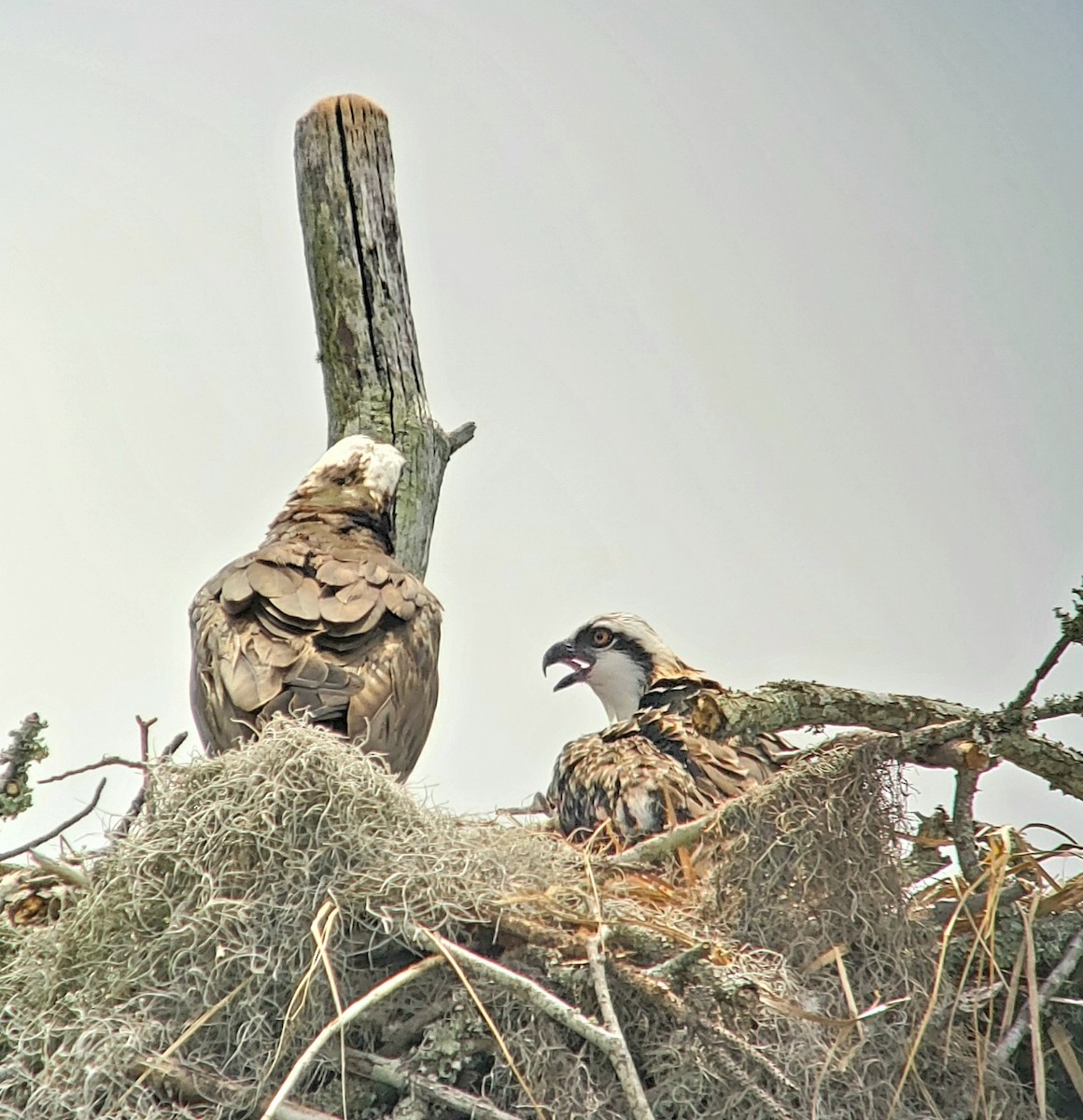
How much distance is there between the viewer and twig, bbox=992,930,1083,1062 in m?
2.91

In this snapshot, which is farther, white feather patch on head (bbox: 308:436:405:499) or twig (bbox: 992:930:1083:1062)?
white feather patch on head (bbox: 308:436:405:499)

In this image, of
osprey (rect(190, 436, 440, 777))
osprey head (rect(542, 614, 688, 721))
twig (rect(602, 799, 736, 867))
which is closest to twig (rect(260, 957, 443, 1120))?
twig (rect(602, 799, 736, 867))

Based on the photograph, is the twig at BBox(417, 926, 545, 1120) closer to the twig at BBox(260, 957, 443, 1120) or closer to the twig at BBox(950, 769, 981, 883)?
the twig at BBox(260, 957, 443, 1120)

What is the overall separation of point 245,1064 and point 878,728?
145 cm

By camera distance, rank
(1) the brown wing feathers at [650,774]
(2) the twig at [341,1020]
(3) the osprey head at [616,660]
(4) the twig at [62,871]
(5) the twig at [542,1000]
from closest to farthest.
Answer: (2) the twig at [341,1020] < (5) the twig at [542,1000] < (4) the twig at [62,871] < (1) the brown wing feathers at [650,774] < (3) the osprey head at [616,660]

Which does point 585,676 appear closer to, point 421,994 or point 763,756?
point 763,756

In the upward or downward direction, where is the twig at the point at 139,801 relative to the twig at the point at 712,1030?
upward

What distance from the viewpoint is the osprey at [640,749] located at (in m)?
3.62

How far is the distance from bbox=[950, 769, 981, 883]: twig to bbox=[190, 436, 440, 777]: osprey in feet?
4.57

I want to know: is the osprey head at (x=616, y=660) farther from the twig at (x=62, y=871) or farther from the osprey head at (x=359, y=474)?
the twig at (x=62, y=871)

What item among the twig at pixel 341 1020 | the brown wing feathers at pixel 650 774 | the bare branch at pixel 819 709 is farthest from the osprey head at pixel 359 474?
the twig at pixel 341 1020


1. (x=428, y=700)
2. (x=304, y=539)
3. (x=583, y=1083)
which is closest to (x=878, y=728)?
(x=583, y=1083)

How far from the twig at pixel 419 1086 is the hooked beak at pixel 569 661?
203cm

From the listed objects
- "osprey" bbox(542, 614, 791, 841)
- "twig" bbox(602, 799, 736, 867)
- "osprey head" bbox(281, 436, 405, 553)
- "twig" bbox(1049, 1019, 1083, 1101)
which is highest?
"osprey head" bbox(281, 436, 405, 553)
